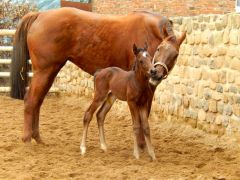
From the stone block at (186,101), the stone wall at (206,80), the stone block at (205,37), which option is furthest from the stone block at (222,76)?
the stone block at (186,101)

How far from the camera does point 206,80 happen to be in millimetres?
8320

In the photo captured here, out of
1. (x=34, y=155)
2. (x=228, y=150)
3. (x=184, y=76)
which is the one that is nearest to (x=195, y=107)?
(x=184, y=76)

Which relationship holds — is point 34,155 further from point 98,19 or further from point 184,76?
point 184,76

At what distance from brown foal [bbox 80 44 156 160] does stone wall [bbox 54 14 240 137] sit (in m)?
1.51

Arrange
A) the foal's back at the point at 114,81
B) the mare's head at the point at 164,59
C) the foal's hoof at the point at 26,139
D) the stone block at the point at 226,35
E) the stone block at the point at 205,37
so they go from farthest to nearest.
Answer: the stone block at the point at 205,37
the stone block at the point at 226,35
the foal's hoof at the point at 26,139
the foal's back at the point at 114,81
the mare's head at the point at 164,59

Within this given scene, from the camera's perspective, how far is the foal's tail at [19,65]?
7926 millimetres

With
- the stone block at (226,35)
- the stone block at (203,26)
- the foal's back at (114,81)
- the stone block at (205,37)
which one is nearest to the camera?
the foal's back at (114,81)

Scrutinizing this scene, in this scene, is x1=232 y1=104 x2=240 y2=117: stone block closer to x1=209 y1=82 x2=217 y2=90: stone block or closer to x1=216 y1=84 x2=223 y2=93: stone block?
x1=216 y1=84 x2=223 y2=93: stone block

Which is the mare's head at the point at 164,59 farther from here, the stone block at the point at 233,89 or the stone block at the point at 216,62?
the stone block at the point at 216,62

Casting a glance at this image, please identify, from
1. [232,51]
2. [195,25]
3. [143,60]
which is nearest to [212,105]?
[232,51]

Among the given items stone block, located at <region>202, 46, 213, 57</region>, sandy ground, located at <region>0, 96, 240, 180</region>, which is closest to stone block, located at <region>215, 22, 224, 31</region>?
stone block, located at <region>202, 46, 213, 57</region>

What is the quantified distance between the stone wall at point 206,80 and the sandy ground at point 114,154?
9.5 inches

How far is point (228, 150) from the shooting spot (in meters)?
7.33

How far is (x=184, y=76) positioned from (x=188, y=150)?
6.04 ft
